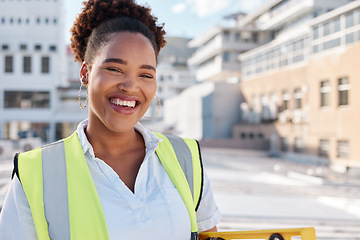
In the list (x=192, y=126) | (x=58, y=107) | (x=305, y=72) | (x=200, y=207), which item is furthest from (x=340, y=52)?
(x=58, y=107)

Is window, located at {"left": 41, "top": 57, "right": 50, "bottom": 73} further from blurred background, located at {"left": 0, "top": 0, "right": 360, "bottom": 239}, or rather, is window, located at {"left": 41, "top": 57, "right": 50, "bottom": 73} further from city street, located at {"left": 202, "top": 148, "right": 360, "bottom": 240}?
city street, located at {"left": 202, "top": 148, "right": 360, "bottom": 240}

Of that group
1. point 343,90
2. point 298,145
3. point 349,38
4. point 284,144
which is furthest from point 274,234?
point 284,144

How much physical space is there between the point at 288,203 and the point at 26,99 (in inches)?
1625

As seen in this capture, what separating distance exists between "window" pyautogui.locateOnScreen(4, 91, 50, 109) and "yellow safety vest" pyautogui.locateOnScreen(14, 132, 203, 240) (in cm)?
4617

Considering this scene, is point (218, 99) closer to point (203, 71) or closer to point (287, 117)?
point (287, 117)

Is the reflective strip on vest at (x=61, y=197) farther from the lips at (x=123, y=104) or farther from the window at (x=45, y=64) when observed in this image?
the window at (x=45, y=64)

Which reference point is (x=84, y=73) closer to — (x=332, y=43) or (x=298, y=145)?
(x=332, y=43)

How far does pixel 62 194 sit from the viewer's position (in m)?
1.57

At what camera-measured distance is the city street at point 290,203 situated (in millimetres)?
7649

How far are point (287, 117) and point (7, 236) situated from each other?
27888 millimetres

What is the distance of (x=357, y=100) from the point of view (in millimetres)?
18891

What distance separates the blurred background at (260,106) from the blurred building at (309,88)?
0.08 meters

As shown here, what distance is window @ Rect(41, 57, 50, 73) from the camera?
45.2m

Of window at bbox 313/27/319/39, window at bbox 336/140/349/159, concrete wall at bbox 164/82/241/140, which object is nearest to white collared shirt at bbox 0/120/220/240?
window at bbox 336/140/349/159
